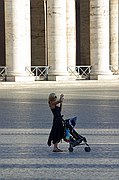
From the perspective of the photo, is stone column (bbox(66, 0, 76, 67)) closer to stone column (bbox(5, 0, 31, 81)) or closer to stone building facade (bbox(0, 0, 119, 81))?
stone building facade (bbox(0, 0, 119, 81))

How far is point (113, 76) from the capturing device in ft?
160

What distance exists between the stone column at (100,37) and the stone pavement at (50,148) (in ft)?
68.5

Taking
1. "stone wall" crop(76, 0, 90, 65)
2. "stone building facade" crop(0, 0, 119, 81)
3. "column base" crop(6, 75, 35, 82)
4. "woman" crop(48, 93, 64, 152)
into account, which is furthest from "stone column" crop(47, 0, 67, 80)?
"woman" crop(48, 93, 64, 152)

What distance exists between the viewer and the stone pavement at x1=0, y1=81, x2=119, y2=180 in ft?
36.1

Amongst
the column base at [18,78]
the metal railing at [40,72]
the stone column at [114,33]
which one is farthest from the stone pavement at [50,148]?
the stone column at [114,33]

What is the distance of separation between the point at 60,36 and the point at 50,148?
103 feet

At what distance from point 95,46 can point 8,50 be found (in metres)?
8.04

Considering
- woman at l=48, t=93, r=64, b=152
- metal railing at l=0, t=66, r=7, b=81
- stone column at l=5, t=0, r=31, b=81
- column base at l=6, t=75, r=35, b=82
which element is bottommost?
woman at l=48, t=93, r=64, b=152

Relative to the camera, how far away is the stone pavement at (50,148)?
11016 millimetres

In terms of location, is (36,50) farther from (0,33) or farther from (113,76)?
(113,76)

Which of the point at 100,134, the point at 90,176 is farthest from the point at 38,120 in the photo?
the point at 90,176

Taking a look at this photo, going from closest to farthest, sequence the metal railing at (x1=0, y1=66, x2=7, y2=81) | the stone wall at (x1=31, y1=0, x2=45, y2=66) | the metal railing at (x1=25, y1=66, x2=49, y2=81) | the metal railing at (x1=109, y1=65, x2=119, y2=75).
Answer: the metal railing at (x1=0, y1=66, x2=7, y2=81), the metal railing at (x1=25, y1=66, x2=49, y2=81), the metal railing at (x1=109, y1=65, x2=119, y2=75), the stone wall at (x1=31, y1=0, x2=45, y2=66)

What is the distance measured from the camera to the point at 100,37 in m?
47.4

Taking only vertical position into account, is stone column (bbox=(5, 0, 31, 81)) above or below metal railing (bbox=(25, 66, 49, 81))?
above
